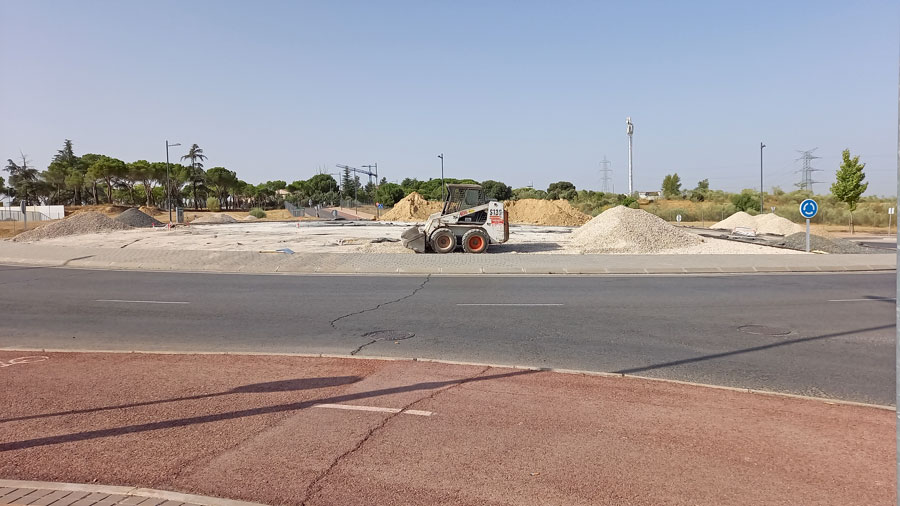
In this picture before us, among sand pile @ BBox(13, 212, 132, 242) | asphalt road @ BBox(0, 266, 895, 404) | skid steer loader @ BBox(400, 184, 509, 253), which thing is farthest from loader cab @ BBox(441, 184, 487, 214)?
Answer: sand pile @ BBox(13, 212, 132, 242)

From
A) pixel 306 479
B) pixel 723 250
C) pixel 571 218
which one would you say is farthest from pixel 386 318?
pixel 571 218

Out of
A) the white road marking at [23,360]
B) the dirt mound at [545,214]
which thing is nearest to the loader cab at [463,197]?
the white road marking at [23,360]

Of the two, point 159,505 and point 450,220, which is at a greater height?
point 450,220

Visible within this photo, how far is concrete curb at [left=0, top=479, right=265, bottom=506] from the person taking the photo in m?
4.02

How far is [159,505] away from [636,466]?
352 centimetres

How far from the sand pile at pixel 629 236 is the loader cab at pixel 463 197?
552cm

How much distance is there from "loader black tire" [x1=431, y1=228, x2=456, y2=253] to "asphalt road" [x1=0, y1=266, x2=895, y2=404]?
17.8 feet

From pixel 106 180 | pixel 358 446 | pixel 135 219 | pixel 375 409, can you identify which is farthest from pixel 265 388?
pixel 106 180

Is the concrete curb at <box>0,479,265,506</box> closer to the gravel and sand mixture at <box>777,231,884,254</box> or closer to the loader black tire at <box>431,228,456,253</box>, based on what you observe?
the loader black tire at <box>431,228,456,253</box>

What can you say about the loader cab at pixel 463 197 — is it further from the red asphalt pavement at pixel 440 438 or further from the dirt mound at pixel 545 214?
the dirt mound at pixel 545 214

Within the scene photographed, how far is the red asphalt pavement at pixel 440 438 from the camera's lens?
4328 millimetres

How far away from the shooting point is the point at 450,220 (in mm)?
23172

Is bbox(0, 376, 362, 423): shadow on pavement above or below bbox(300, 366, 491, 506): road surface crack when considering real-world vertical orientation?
above

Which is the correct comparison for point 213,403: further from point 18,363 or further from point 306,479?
point 18,363
